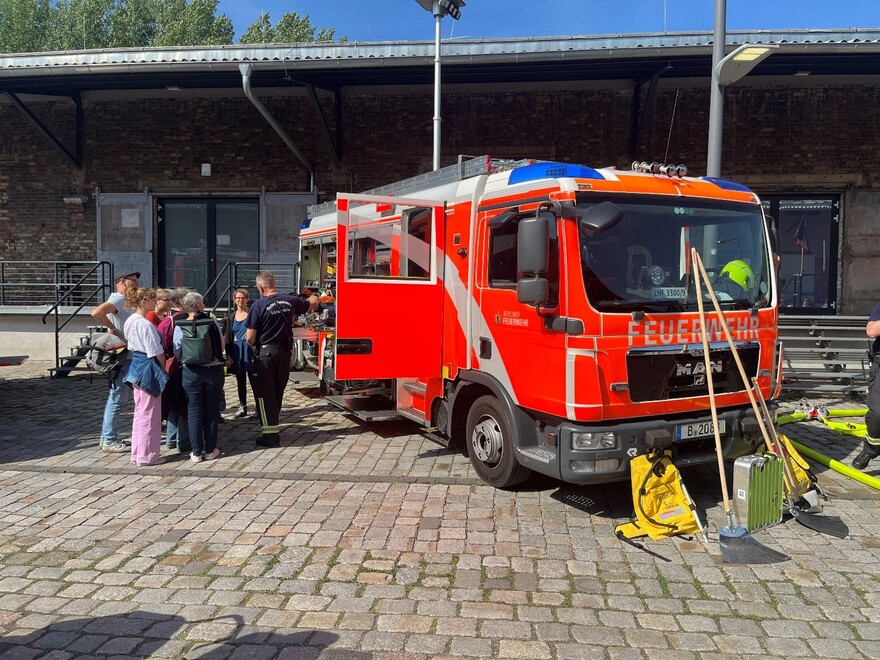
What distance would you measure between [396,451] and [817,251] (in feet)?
36.9

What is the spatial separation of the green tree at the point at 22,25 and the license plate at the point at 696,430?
4068 centimetres

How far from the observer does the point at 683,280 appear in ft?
15.5

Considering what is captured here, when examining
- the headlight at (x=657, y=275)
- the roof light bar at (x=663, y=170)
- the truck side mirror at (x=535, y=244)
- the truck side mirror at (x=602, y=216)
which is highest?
the roof light bar at (x=663, y=170)

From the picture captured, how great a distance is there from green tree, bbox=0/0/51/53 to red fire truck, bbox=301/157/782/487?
38186mm


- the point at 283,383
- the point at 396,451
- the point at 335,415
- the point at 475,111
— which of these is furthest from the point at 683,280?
the point at 475,111

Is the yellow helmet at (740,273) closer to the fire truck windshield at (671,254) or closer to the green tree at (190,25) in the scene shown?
the fire truck windshield at (671,254)

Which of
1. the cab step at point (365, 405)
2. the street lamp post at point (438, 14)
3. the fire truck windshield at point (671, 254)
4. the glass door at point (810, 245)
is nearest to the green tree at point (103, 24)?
the street lamp post at point (438, 14)

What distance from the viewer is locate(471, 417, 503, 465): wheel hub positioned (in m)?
5.28

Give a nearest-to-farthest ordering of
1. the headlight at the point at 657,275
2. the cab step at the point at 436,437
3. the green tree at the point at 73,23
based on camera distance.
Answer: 1. the headlight at the point at 657,275
2. the cab step at the point at 436,437
3. the green tree at the point at 73,23

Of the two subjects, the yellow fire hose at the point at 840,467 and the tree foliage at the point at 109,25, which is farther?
the tree foliage at the point at 109,25

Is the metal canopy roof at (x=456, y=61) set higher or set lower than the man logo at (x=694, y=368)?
higher

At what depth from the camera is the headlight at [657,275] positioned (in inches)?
183

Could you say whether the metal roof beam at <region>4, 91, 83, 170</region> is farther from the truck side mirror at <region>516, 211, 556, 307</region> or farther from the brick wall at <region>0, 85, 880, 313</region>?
the truck side mirror at <region>516, 211, 556, 307</region>

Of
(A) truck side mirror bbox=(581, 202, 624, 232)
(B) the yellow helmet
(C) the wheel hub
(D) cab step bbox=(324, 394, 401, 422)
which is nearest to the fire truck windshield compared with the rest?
(B) the yellow helmet
